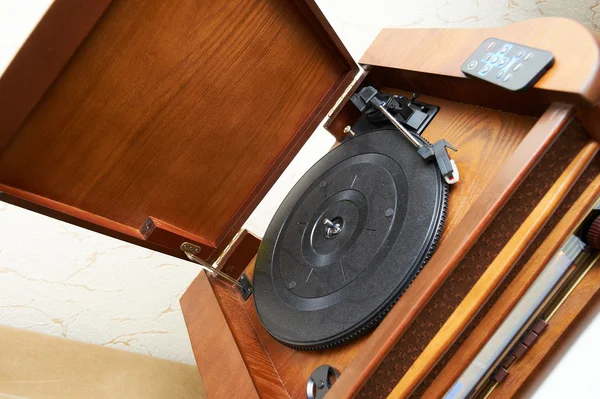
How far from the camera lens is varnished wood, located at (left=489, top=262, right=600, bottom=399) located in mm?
882

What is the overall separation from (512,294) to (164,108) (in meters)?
0.66

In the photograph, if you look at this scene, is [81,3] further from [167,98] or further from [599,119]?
[599,119]

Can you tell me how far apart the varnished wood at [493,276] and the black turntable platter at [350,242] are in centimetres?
10

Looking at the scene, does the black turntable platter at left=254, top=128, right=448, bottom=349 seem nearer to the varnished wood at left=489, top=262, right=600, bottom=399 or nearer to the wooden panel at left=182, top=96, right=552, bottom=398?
the wooden panel at left=182, top=96, right=552, bottom=398

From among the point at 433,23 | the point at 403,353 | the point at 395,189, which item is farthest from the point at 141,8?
the point at 433,23

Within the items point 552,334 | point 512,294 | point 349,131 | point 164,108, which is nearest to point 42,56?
point 164,108

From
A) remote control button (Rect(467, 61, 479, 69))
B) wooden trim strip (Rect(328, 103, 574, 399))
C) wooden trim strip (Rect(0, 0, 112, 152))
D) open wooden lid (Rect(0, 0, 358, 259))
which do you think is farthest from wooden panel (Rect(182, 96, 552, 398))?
wooden trim strip (Rect(0, 0, 112, 152))

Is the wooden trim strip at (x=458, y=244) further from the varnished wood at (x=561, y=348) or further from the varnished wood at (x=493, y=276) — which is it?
the varnished wood at (x=561, y=348)

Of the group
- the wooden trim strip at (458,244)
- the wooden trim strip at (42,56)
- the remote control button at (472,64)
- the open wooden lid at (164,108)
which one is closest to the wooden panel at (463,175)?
the wooden trim strip at (458,244)

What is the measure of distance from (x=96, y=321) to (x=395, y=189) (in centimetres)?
114

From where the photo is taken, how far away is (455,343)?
774mm

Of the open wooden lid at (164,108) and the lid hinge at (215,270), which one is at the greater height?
the open wooden lid at (164,108)

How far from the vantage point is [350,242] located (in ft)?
3.08

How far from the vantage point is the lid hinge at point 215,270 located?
1110mm
